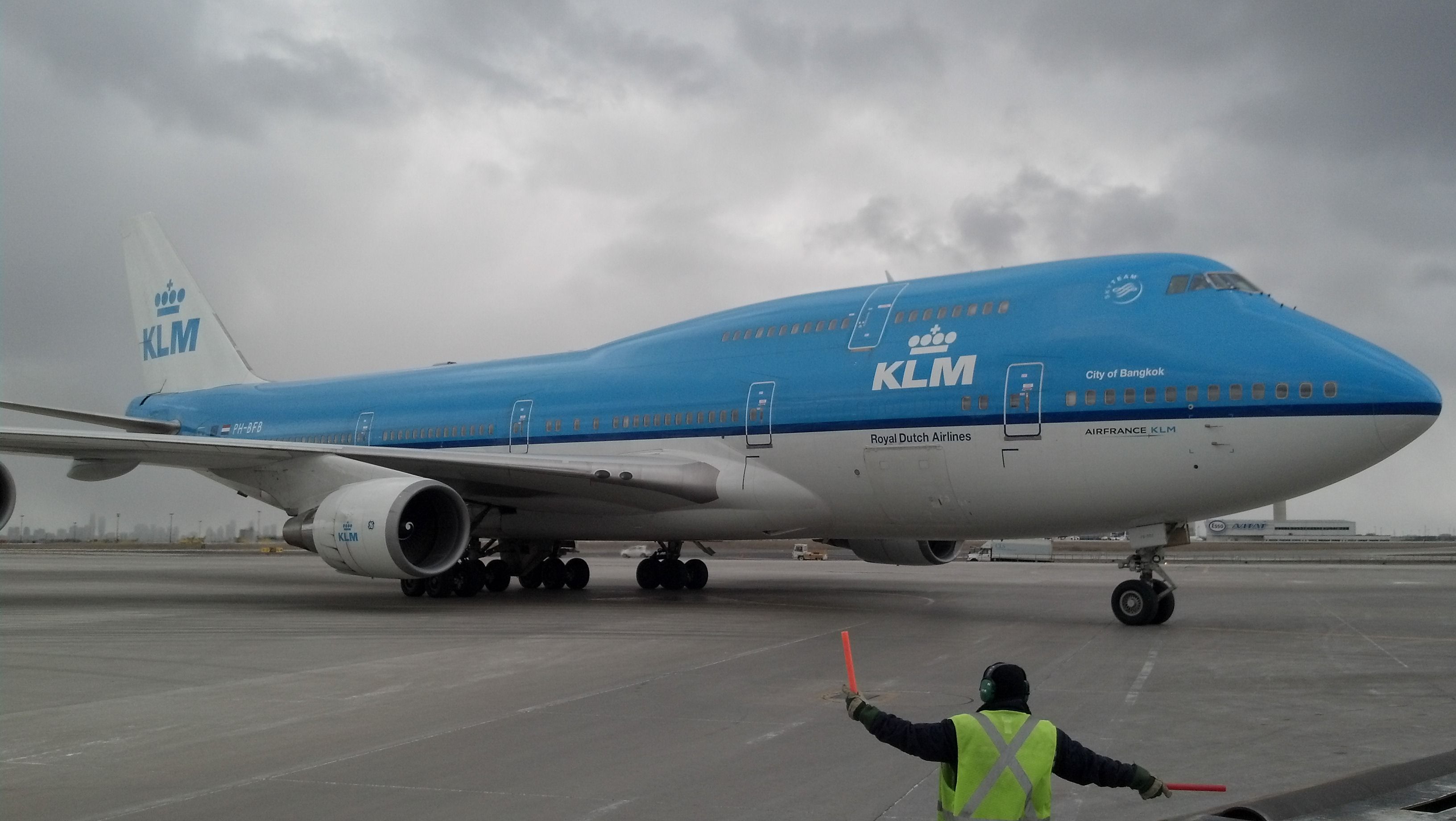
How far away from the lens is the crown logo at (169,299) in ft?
86.9

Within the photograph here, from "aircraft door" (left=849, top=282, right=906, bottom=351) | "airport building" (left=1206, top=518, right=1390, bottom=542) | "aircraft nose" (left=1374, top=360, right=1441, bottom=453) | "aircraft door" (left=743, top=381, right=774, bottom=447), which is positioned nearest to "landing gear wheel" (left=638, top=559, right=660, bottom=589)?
"aircraft door" (left=743, top=381, right=774, bottom=447)

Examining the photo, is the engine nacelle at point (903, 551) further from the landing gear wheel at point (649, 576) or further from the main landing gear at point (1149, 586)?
the main landing gear at point (1149, 586)

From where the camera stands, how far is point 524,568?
65.2ft

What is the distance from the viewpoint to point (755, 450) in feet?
50.8

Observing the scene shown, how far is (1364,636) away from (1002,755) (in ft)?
36.5

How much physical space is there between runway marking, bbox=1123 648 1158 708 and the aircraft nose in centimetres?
344

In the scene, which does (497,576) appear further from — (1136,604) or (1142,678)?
(1142,678)

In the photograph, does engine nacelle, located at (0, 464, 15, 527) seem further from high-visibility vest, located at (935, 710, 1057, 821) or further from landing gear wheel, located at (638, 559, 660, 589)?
high-visibility vest, located at (935, 710, 1057, 821)

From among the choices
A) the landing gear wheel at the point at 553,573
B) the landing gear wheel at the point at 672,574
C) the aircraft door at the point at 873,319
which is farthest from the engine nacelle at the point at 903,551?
the landing gear wheel at the point at 553,573

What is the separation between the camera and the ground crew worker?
10.2 feet

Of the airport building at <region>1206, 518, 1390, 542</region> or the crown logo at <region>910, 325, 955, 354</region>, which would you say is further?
the airport building at <region>1206, 518, 1390, 542</region>

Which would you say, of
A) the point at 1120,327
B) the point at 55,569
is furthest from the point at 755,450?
the point at 55,569

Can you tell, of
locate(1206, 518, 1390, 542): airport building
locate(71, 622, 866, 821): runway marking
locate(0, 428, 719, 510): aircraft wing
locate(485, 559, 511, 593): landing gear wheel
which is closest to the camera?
locate(71, 622, 866, 821): runway marking

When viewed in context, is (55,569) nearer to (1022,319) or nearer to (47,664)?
(47,664)
